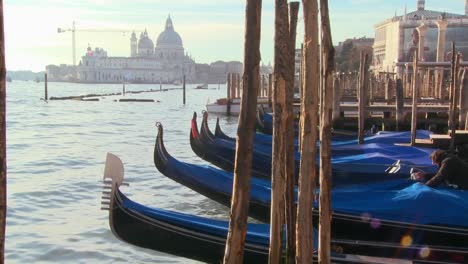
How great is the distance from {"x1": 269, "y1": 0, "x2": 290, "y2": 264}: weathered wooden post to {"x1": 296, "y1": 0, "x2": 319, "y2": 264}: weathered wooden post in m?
0.13

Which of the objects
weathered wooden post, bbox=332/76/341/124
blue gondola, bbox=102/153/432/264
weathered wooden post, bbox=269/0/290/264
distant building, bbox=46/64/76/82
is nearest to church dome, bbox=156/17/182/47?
distant building, bbox=46/64/76/82

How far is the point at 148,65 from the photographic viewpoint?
90438 millimetres

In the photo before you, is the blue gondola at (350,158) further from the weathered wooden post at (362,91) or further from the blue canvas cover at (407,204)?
the blue canvas cover at (407,204)

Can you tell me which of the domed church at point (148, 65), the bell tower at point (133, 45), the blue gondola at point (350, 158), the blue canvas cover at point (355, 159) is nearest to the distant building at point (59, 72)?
the bell tower at point (133, 45)

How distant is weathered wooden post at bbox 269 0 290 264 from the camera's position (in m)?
2.67

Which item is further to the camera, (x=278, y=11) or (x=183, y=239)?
(x=183, y=239)

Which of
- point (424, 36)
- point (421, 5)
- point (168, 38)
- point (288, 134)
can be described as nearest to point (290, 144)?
point (288, 134)

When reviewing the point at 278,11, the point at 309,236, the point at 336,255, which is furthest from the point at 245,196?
the point at 336,255

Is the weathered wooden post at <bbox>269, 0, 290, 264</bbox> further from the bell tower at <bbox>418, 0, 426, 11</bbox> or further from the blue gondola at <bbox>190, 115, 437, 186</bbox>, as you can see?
the bell tower at <bbox>418, 0, 426, 11</bbox>

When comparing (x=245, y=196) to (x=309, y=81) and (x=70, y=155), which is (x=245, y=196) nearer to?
(x=309, y=81)

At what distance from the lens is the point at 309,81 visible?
2.51 m

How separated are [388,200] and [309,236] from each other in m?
1.28

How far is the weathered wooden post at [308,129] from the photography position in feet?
8.09

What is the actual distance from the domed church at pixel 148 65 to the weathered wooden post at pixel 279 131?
88342 millimetres
